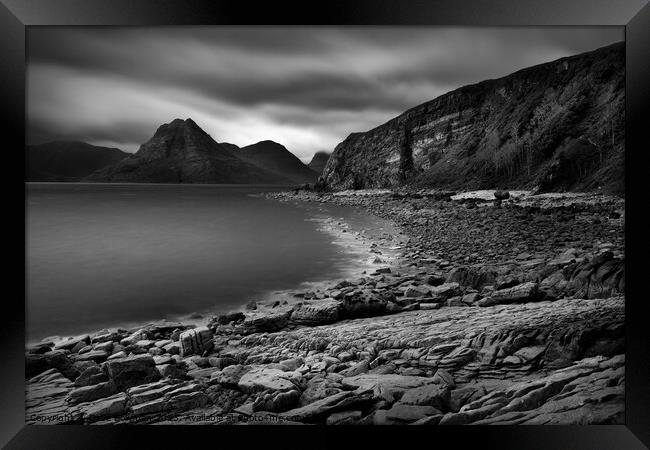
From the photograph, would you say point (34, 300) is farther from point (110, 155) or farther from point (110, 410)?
point (110, 155)

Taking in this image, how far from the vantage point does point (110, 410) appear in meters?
2.39

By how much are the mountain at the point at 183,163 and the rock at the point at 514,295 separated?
91.7 inches

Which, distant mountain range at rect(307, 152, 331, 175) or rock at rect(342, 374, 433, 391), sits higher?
distant mountain range at rect(307, 152, 331, 175)

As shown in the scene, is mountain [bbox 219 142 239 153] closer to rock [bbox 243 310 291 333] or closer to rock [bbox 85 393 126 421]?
rock [bbox 243 310 291 333]

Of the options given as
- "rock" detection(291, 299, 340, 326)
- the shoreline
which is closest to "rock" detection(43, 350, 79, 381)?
the shoreline

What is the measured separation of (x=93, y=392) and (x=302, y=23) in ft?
10.5

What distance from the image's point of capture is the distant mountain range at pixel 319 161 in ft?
11.0

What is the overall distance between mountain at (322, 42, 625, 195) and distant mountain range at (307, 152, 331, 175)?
0.13 meters

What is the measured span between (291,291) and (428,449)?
176cm

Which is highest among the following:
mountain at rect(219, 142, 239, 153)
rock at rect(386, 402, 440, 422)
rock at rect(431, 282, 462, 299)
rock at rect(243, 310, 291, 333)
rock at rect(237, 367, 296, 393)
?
mountain at rect(219, 142, 239, 153)

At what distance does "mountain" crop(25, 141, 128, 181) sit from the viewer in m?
2.51

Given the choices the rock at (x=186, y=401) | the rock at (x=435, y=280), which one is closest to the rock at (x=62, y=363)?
the rock at (x=186, y=401)

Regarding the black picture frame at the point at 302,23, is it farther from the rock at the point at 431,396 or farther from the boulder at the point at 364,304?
the boulder at the point at 364,304

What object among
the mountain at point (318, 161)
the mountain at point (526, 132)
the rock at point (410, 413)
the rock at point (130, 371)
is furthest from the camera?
the mountain at point (318, 161)
